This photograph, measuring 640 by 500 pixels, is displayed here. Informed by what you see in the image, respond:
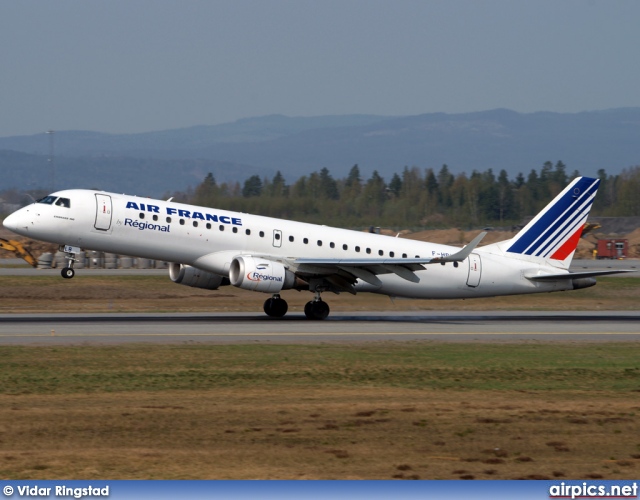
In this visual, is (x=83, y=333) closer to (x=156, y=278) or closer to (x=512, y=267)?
(x=512, y=267)

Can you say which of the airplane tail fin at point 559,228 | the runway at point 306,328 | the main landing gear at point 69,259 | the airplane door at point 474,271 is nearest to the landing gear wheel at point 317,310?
the runway at point 306,328

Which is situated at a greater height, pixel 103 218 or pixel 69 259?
pixel 103 218

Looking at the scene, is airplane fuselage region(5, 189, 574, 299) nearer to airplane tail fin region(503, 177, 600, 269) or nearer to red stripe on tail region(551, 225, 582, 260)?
red stripe on tail region(551, 225, 582, 260)

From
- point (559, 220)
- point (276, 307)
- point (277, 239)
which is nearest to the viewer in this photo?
point (277, 239)

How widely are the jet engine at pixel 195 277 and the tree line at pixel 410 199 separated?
162 ft

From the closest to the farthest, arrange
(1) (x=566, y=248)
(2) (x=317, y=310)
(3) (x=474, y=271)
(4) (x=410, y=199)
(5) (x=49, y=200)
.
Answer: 1. (5) (x=49, y=200)
2. (2) (x=317, y=310)
3. (3) (x=474, y=271)
4. (1) (x=566, y=248)
5. (4) (x=410, y=199)

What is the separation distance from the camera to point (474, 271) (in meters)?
38.1

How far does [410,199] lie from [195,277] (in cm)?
10519

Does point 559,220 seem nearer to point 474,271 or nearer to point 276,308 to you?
point 474,271

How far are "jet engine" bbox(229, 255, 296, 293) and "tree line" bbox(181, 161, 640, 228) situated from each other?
51751 mm

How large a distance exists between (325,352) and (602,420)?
10.3m

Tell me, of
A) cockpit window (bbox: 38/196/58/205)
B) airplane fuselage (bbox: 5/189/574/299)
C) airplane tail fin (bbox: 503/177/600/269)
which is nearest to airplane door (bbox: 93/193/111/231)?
airplane fuselage (bbox: 5/189/574/299)

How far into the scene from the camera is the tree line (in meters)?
96.5

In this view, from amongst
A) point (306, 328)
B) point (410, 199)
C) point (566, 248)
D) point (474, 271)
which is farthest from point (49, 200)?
point (410, 199)
